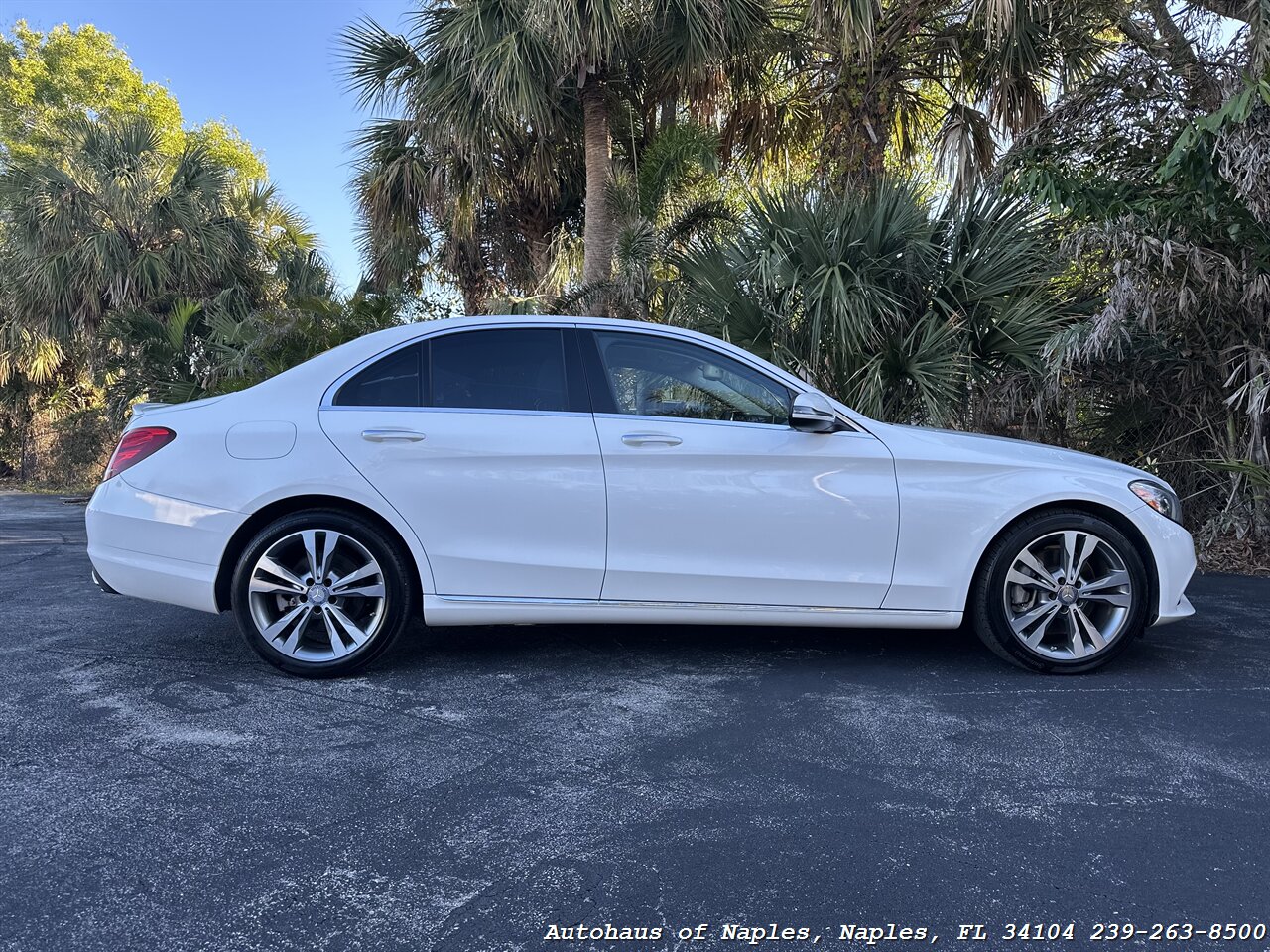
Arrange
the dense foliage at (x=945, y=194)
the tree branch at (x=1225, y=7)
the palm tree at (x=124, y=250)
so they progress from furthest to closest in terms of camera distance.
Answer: the palm tree at (x=124, y=250) < the tree branch at (x=1225, y=7) < the dense foliage at (x=945, y=194)

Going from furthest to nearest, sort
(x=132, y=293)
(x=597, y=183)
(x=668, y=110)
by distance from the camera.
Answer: (x=132, y=293), (x=668, y=110), (x=597, y=183)

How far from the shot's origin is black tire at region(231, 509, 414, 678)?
167 inches

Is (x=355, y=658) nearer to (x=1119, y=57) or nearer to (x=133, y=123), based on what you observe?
(x=1119, y=57)

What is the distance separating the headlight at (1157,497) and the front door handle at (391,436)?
3.17 meters

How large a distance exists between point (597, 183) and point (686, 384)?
8089 millimetres

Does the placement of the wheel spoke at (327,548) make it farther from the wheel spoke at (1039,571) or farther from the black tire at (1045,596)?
the wheel spoke at (1039,571)

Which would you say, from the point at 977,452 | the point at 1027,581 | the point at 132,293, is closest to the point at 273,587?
the point at 977,452

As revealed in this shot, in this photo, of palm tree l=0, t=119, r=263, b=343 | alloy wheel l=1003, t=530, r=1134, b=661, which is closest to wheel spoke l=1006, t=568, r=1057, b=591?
alloy wheel l=1003, t=530, r=1134, b=661

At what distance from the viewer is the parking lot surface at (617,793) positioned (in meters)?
2.42

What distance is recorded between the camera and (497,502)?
169 inches

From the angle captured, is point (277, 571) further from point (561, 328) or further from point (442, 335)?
point (561, 328)

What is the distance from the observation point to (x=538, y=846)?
274 centimetres

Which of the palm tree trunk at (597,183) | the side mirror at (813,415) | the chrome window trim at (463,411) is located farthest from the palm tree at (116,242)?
the side mirror at (813,415)

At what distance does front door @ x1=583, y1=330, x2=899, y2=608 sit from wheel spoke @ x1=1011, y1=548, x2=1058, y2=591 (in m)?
0.60
